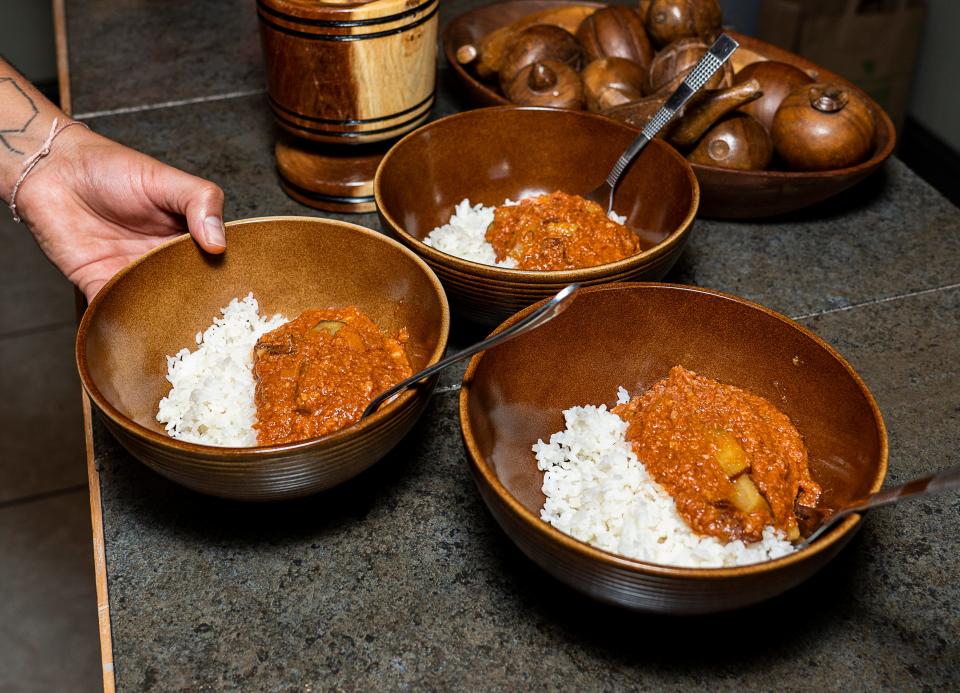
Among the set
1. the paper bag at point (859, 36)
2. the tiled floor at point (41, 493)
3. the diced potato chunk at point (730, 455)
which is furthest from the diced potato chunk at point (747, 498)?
the paper bag at point (859, 36)

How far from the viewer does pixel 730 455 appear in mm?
1041

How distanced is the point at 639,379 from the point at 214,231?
631mm

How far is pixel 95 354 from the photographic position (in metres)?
1.10

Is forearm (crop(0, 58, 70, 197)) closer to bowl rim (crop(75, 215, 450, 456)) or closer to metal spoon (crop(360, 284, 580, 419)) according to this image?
bowl rim (crop(75, 215, 450, 456))

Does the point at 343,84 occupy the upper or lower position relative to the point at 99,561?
upper

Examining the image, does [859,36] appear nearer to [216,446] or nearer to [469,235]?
[469,235]

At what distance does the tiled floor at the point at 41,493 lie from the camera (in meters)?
2.42

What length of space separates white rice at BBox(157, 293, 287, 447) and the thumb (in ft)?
0.36

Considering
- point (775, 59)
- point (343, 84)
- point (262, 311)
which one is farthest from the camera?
point (775, 59)

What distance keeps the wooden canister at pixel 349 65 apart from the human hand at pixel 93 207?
1.06 ft

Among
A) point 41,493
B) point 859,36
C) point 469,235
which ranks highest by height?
point 469,235

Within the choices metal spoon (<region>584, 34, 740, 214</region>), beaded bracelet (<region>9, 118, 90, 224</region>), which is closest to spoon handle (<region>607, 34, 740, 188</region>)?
metal spoon (<region>584, 34, 740, 214</region>)

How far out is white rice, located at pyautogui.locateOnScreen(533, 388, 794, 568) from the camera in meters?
0.97

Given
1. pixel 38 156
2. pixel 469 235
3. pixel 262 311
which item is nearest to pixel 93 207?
pixel 38 156
